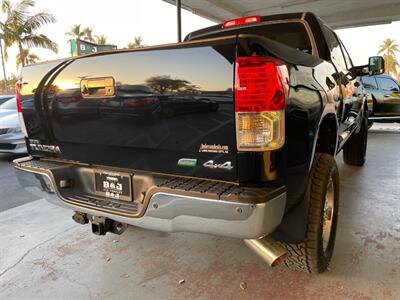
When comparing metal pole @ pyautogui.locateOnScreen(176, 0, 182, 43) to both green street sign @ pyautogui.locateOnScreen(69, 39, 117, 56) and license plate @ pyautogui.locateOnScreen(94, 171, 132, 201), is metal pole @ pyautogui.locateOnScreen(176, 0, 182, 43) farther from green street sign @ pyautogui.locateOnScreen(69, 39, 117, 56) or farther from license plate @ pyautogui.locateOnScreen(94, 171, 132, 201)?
license plate @ pyautogui.locateOnScreen(94, 171, 132, 201)

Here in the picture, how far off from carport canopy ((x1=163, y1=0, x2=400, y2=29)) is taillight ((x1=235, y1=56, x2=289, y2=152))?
24.5 feet

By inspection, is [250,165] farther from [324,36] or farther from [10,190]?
[10,190]

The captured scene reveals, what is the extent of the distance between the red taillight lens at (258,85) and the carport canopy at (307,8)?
7.47 metres

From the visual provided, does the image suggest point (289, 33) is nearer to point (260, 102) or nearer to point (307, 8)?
point (260, 102)

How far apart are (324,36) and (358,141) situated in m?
2.77

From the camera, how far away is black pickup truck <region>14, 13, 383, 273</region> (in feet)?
5.57

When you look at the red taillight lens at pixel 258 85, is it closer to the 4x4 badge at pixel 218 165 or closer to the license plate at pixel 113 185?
the 4x4 badge at pixel 218 165

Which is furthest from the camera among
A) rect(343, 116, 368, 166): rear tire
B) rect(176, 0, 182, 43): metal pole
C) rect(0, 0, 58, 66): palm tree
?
rect(0, 0, 58, 66): palm tree

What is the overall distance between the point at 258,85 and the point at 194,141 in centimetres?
46

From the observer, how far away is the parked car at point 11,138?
21.0ft

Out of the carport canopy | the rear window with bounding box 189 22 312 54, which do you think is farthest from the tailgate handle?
the carport canopy

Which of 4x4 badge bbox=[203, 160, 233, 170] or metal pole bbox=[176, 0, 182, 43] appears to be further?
metal pole bbox=[176, 0, 182, 43]

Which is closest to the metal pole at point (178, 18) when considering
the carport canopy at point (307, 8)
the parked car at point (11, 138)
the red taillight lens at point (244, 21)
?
the carport canopy at point (307, 8)

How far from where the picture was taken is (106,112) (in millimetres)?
2135
